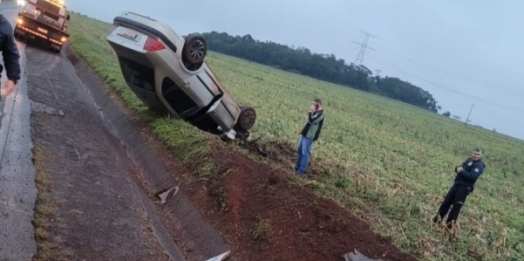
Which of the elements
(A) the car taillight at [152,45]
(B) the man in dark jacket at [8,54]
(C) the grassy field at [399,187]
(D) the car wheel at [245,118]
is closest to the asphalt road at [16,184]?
(B) the man in dark jacket at [8,54]

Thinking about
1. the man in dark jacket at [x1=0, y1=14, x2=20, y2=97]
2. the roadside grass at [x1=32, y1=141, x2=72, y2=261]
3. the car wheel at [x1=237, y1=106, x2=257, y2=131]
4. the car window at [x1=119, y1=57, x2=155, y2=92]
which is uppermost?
the man in dark jacket at [x1=0, y1=14, x2=20, y2=97]

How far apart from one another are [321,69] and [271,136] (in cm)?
8598

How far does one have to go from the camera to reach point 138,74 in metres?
11.7

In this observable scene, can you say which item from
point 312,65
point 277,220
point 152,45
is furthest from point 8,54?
point 312,65

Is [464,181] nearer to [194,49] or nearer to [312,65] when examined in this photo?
[194,49]

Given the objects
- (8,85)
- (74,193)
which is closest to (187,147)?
(74,193)

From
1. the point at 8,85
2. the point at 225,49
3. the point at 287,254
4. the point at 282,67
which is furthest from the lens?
the point at 225,49

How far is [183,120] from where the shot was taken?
12.3 meters

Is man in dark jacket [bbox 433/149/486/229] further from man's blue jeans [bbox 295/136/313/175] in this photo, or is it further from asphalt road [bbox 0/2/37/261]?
asphalt road [bbox 0/2/37/261]

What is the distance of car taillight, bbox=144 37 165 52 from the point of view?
1060 centimetres

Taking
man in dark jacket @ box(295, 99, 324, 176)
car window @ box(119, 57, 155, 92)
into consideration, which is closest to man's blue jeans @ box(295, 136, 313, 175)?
man in dark jacket @ box(295, 99, 324, 176)

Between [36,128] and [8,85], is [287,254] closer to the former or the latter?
[8,85]

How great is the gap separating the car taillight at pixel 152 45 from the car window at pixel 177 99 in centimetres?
85

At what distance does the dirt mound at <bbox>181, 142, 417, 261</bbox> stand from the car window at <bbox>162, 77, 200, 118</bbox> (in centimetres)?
296
